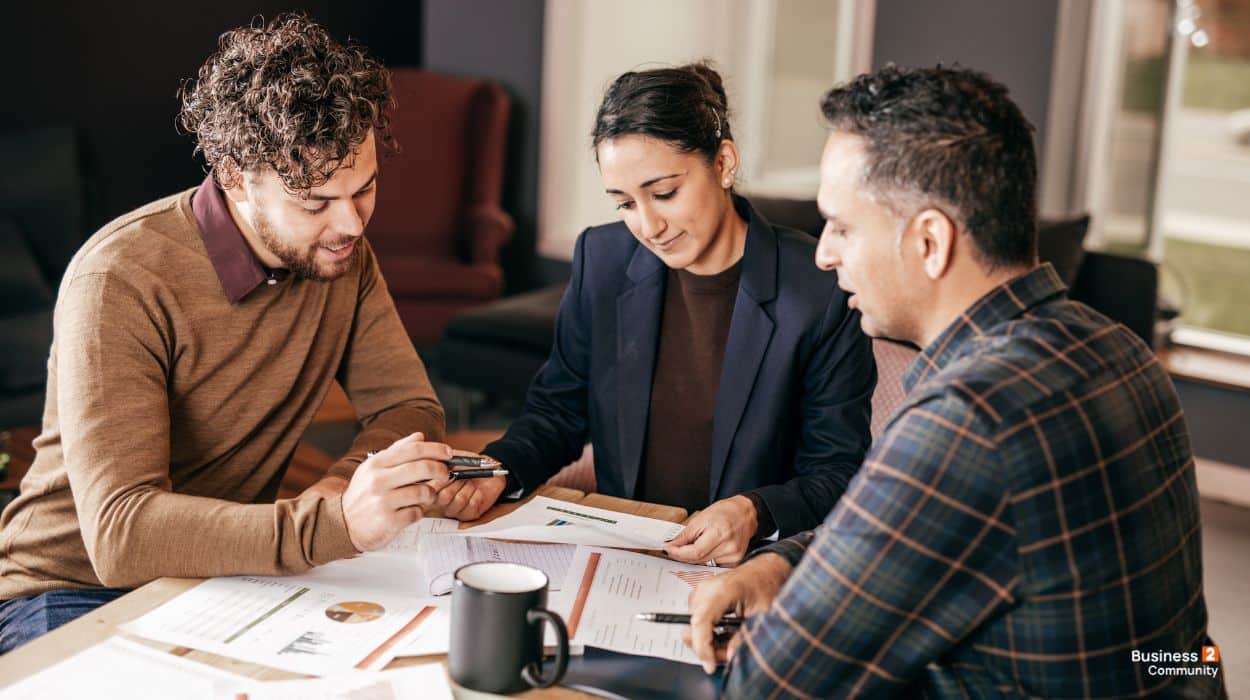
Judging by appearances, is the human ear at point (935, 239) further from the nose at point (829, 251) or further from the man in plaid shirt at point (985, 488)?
the nose at point (829, 251)

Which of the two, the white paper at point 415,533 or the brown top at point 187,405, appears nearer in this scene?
the brown top at point 187,405

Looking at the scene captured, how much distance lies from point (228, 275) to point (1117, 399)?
3.88ft

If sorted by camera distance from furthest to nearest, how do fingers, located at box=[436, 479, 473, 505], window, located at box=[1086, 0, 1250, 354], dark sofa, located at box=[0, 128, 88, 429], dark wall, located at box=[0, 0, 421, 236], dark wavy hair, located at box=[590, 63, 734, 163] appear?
dark wall, located at box=[0, 0, 421, 236] < window, located at box=[1086, 0, 1250, 354] < dark sofa, located at box=[0, 128, 88, 429] < dark wavy hair, located at box=[590, 63, 734, 163] < fingers, located at box=[436, 479, 473, 505]

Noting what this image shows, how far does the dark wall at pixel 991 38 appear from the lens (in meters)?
4.21

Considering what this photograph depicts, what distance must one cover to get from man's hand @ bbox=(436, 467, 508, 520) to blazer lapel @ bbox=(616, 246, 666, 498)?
36 centimetres

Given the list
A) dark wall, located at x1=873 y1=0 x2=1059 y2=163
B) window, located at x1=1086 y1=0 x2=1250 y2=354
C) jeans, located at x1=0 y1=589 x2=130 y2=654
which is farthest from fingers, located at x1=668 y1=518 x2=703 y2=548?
window, located at x1=1086 y1=0 x2=1250 y2=354

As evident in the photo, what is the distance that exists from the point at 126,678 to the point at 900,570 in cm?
75

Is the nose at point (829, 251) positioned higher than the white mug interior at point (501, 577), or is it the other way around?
the nose at point (829, 251)

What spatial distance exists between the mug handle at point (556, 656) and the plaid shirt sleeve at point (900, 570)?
18 cm

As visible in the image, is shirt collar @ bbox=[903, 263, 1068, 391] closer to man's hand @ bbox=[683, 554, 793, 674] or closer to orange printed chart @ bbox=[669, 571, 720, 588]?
man's hand @ bbox=[683, 554, 793, 674]

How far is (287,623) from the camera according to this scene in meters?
1.32

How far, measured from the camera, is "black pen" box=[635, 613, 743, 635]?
1315 mm

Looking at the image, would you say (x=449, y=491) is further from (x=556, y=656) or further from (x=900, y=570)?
(x=900, y=570)

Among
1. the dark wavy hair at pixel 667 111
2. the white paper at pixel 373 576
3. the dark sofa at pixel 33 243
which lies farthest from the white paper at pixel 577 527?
the dark sofa at pixel 33 243
